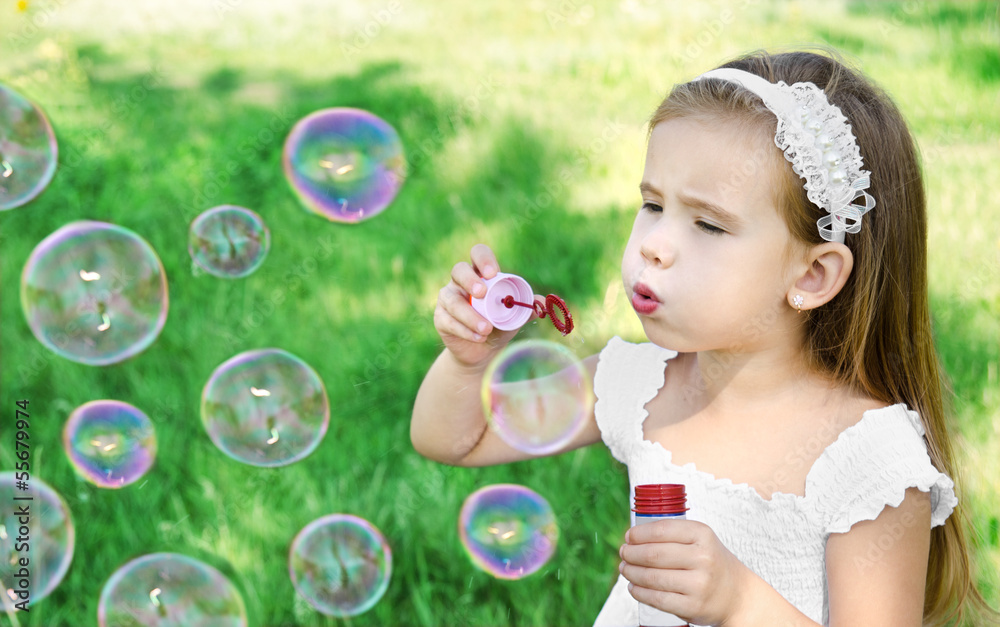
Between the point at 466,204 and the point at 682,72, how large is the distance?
158 centimetres

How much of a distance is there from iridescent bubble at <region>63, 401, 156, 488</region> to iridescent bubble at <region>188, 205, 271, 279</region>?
0.48 m

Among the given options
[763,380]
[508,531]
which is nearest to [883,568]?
[763,380]

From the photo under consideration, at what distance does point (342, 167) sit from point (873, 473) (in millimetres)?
1801

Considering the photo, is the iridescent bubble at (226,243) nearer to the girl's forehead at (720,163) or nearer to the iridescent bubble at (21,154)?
the iridescent bubble at (21,154)

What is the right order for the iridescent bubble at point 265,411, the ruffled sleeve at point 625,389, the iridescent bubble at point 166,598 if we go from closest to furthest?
the ruffled sleeve at point 625,389
the iridescent bubble at point 166,598
the iridescent bubble at point 265,411

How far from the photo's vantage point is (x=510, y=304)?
58.8 inches

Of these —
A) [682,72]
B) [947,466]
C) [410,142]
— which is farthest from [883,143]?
[682,72]

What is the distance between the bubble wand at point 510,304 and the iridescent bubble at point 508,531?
794 millimetres

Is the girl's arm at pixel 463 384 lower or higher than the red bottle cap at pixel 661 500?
higher

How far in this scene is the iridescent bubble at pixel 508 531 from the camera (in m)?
2.11

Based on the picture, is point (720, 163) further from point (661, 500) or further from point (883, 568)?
point (883, 568)

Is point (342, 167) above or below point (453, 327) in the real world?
above

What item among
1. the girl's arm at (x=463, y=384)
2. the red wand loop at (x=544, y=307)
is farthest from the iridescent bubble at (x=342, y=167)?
the red wand loop at (x=544, y=307)

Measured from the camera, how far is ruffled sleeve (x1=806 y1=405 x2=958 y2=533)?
1497 mm
